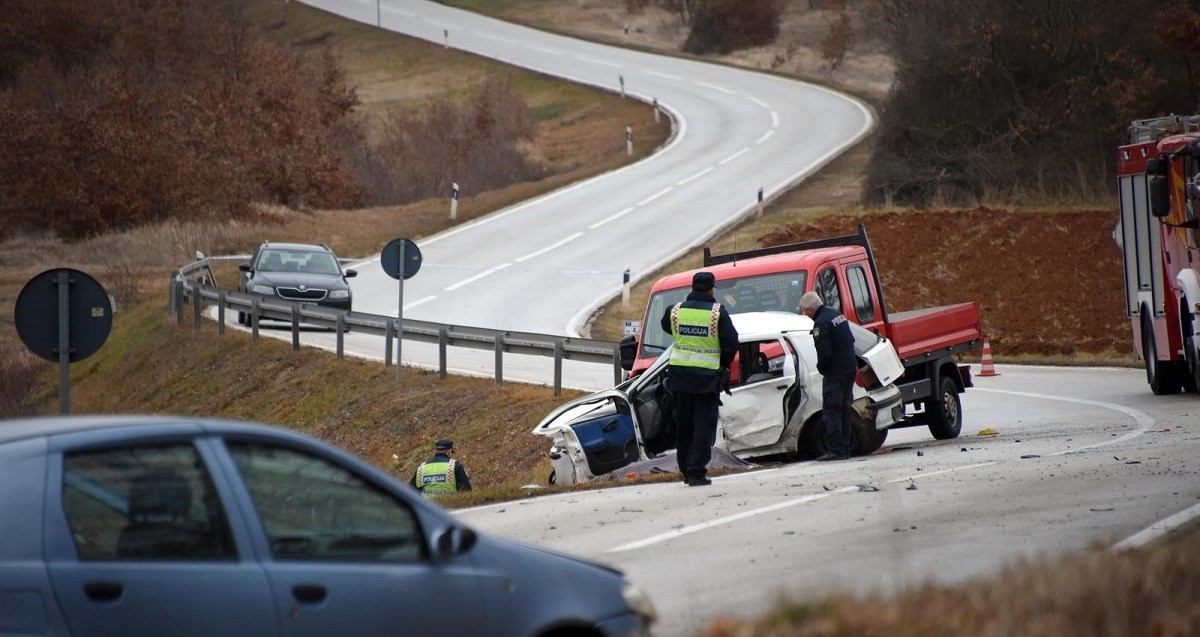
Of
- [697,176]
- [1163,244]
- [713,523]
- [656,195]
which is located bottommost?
[713,523]

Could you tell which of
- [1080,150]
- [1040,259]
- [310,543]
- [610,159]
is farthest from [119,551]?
[610,159]

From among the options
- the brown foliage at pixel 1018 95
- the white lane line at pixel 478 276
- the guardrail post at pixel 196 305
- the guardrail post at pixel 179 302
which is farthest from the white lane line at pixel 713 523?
the brown foliage at pixel 1018 95

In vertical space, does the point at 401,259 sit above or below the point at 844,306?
above

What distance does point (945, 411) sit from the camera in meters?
17.0

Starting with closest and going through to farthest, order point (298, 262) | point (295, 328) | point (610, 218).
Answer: point (295, 328) < point (298, 262) < point (610, 218)

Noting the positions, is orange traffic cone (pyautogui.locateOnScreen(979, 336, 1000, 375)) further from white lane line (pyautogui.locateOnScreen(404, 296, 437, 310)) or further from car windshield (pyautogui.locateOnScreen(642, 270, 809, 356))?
white lane line (pyautogui.locateOnScreen(404, 296, 437, 310))

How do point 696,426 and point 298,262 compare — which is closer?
point 696,426

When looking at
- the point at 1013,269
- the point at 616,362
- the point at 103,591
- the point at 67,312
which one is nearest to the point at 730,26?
the point at 1013,269

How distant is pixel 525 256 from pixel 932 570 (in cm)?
3054

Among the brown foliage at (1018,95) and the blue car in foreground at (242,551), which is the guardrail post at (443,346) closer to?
the blue car in foreground at (242,551)

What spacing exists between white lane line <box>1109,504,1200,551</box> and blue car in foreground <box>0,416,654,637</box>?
11.0 feet

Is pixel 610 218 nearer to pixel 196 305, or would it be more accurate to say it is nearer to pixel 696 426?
pixel 196 305

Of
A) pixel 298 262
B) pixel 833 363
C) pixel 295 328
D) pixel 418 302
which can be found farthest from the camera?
pixel 418 302

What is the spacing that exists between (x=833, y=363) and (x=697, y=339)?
2126 millimetres
